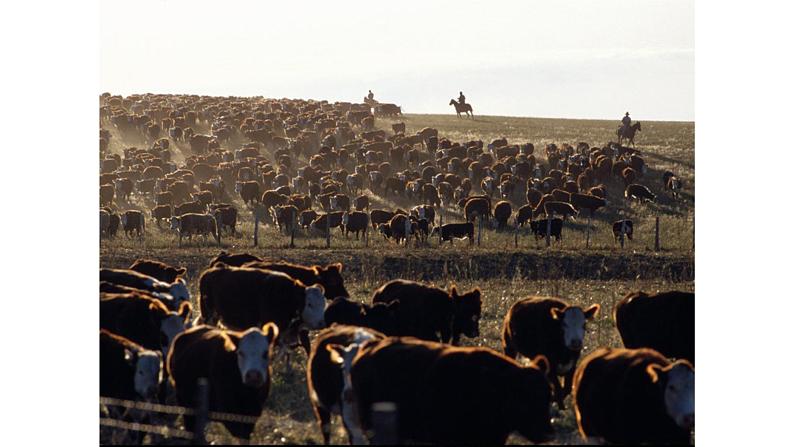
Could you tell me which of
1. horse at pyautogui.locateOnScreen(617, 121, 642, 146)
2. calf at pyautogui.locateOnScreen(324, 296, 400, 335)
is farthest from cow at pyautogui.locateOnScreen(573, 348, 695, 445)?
horse at pyautogui.locateOnScreen(617, 121, 642, 146)

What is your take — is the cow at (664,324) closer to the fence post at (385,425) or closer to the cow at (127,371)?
the cow at (127,371)

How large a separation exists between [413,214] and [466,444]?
27889 millimetres

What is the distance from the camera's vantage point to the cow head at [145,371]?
39.2 ft

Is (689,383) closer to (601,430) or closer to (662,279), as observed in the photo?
(601,430)

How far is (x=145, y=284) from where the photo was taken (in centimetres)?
1688

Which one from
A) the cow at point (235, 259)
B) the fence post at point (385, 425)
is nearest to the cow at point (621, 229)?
the cow at point (235, 259)

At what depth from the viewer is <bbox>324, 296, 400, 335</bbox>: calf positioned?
14391 millimetres

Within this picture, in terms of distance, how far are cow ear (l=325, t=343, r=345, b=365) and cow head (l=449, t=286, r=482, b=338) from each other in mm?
4940

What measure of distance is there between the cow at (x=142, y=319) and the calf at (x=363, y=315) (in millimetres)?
1991

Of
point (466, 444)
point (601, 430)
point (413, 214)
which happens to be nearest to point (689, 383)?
point (601, 430)

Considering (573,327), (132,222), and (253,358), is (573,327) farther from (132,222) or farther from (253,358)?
(132,222)

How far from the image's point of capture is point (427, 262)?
28.4 m

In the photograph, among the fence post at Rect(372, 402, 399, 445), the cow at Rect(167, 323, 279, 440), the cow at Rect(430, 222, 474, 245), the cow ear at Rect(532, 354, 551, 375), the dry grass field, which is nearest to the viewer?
the fence post at Rect(372, 402, 399, 445)

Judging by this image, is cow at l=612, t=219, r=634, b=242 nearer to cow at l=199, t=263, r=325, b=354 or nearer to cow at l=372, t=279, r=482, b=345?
cow at l=372, t=279, r=482, b=345
